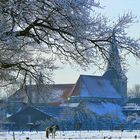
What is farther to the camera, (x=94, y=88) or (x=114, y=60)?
(x=94, y=88)

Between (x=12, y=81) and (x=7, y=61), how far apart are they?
5.14 feet

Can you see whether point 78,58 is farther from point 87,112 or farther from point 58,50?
point 87,112

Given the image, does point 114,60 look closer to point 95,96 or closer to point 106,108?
point 106,108

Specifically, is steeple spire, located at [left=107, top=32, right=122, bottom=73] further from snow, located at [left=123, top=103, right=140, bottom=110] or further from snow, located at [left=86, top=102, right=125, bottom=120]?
snow, located at [left=123, top=103, right=140, bottom=110]

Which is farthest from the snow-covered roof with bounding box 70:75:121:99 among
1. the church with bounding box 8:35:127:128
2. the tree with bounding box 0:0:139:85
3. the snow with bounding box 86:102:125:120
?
the tree with bounding box 0:0:139:85

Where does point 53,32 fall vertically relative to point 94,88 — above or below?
below

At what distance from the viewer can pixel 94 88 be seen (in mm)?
126750

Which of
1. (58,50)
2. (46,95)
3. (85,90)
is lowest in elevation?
(46,95)

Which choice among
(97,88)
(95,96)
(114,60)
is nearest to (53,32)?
(114,60)

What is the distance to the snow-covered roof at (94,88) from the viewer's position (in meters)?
124

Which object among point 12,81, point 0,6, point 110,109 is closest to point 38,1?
point 0,6

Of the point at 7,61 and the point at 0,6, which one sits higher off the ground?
the point at 0,6

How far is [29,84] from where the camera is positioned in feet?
42.1

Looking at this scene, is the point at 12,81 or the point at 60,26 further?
the point at 12,81
